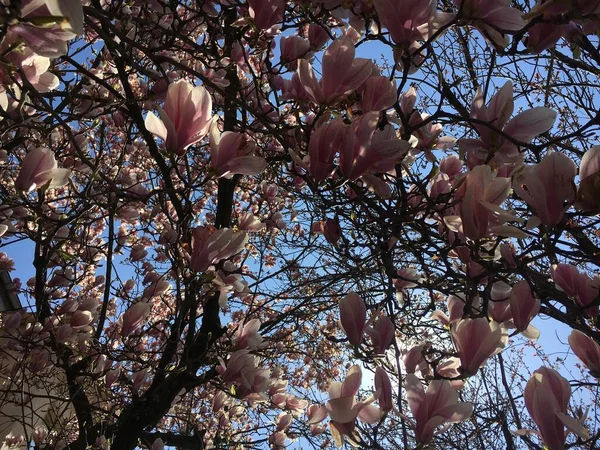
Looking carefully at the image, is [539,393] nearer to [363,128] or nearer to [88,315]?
[363,128]

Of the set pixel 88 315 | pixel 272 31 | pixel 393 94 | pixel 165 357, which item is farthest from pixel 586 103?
pixel 88 315

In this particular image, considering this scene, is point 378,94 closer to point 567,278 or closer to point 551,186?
point 551,186

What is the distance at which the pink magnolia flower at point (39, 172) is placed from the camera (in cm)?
110

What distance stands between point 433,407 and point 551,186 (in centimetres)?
51

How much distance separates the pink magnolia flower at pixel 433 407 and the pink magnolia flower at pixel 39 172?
3.05 feet

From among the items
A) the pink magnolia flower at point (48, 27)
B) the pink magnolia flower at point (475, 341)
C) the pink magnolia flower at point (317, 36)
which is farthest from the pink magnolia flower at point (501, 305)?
the pink magnolia flower at point (48, 27)

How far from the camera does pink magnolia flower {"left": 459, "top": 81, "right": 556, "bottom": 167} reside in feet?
3.16

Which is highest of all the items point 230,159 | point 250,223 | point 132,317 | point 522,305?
point 250,223

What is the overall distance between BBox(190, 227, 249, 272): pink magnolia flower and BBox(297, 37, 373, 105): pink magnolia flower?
392mm

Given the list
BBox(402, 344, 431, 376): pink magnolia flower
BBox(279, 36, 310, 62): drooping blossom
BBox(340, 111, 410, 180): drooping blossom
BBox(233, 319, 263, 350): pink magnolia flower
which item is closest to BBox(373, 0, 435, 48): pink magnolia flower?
BBox(340, 111, 410, 180): drooping blossom

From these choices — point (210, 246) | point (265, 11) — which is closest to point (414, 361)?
point (210, 246)

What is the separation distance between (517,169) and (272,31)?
95 cm

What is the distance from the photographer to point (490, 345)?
97 centimetres

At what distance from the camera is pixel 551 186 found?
0.84 m
